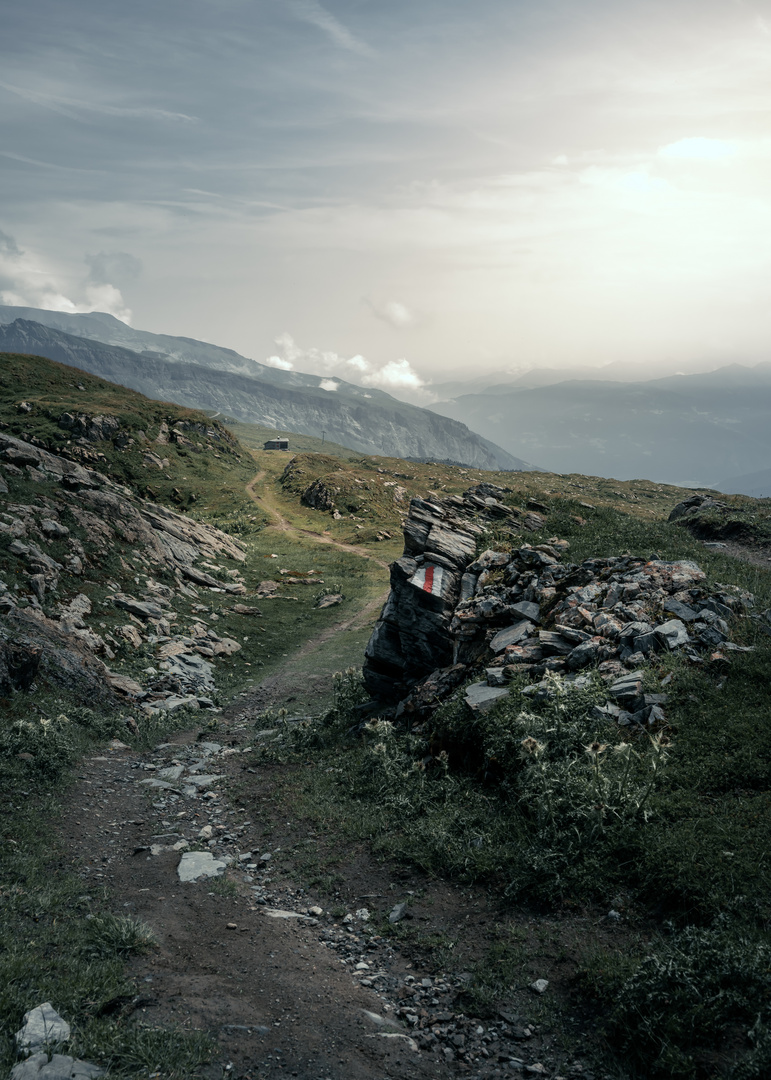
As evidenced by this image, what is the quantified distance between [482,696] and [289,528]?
47886mm

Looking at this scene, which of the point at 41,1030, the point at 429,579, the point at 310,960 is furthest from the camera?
the point at 429,579

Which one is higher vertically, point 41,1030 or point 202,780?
point 41,1030

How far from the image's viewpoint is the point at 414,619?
18375 millimetres

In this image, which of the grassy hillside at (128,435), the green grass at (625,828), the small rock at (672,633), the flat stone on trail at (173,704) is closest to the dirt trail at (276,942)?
the green grass at (625,828)

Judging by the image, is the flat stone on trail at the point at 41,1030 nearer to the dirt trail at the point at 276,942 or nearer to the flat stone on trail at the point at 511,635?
the dirt trail at the point at 276,942

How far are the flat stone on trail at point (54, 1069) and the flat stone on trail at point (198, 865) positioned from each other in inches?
191

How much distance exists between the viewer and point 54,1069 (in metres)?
5.92

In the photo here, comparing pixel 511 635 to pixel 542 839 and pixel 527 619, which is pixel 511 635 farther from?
pixel 542 839

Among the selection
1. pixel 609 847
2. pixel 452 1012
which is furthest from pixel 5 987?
pixel 609 847

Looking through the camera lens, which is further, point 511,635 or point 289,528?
point 289,528

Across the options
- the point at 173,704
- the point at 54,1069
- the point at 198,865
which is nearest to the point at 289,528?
the point at 173,704

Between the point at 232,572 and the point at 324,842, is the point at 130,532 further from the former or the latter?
the point at 324,842

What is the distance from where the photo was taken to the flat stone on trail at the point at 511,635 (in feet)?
50.5

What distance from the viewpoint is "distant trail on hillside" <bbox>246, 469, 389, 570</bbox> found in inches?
1993
